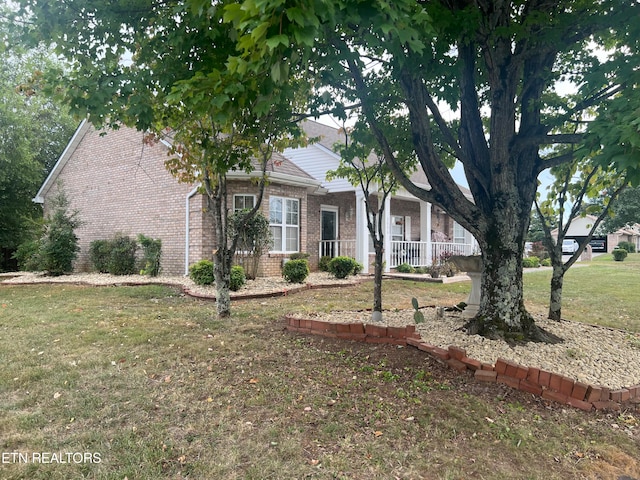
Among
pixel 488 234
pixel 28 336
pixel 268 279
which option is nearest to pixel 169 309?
pixel 28 336

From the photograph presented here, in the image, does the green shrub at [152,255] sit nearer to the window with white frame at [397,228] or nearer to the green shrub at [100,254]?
the green shrub at [100,254]

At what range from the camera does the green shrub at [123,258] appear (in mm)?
12845

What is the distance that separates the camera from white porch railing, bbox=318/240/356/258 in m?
15.1

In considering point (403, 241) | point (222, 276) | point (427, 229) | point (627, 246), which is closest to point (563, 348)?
point (222, 276)

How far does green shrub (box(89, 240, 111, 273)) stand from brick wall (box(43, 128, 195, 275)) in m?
0.59

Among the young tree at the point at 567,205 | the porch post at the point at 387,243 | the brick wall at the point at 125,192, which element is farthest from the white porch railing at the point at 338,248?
the young tree at the point at 567,205

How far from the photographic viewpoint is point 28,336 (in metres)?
5.37

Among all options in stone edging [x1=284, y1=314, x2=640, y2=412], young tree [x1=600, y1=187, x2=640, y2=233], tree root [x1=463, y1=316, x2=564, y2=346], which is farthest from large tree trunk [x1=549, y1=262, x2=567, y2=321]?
young tree [x1=600, y1=187, x2=640, y2=233]

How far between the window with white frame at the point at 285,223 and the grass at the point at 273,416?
24.7 ft

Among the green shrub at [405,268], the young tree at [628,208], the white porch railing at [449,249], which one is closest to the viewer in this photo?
the green shrub at [405,268]

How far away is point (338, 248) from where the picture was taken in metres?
15.4

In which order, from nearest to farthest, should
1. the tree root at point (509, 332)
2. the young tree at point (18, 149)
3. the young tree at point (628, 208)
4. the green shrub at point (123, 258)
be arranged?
the tree root at point (509, 332), the green shrub at point (123, 258), the young tree at point (18, 149), the young tree at point (628, 208)

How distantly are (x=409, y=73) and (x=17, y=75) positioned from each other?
20.5 metres

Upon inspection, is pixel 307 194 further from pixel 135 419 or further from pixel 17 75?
pixel 17 75
